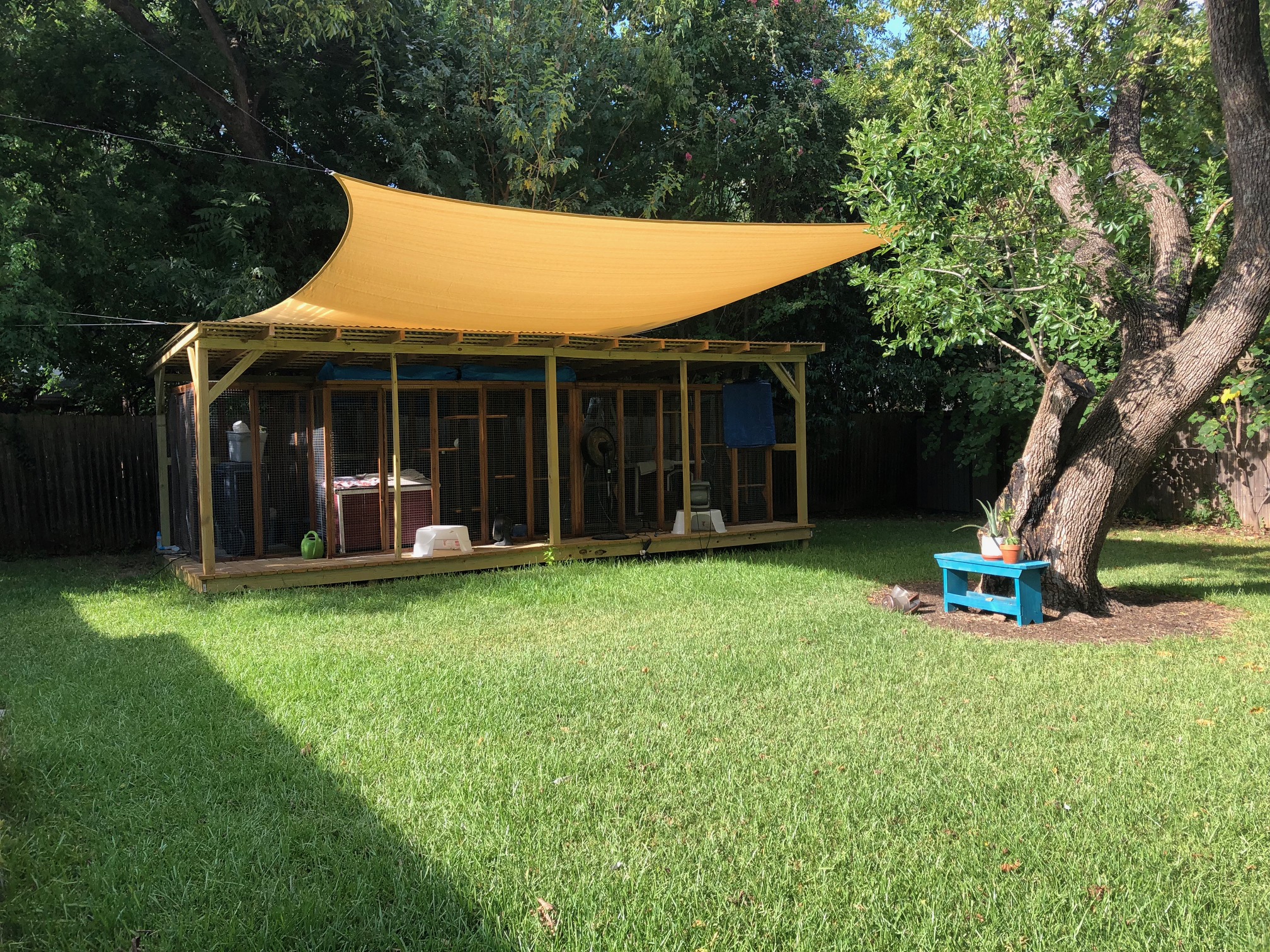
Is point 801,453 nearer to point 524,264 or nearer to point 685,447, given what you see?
point 685,447

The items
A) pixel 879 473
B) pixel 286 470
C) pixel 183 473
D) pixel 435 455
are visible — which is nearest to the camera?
pixel 183 473

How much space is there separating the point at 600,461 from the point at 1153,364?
16.8ft

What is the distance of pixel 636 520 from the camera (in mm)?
10477

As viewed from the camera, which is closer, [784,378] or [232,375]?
[232,375]

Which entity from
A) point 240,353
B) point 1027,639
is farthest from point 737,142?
point 1027,639

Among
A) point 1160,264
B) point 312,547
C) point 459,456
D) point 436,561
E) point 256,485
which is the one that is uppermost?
point 1160,264

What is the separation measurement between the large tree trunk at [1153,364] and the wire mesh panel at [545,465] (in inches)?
186

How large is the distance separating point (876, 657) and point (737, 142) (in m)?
9.23

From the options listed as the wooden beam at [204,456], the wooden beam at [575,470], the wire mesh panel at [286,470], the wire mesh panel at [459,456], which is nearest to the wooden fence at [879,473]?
the wooden beam at [575,470]

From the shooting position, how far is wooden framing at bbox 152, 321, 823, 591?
289 inches

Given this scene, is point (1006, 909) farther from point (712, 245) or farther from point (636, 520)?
point (636, 520)

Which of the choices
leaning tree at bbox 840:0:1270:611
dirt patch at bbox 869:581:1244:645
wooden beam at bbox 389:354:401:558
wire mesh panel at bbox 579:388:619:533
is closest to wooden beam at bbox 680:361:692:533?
wire mesh panel at bbox 579:388:619:533

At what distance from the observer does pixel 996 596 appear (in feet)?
20.7

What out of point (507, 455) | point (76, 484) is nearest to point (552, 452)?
point (507, 455)
